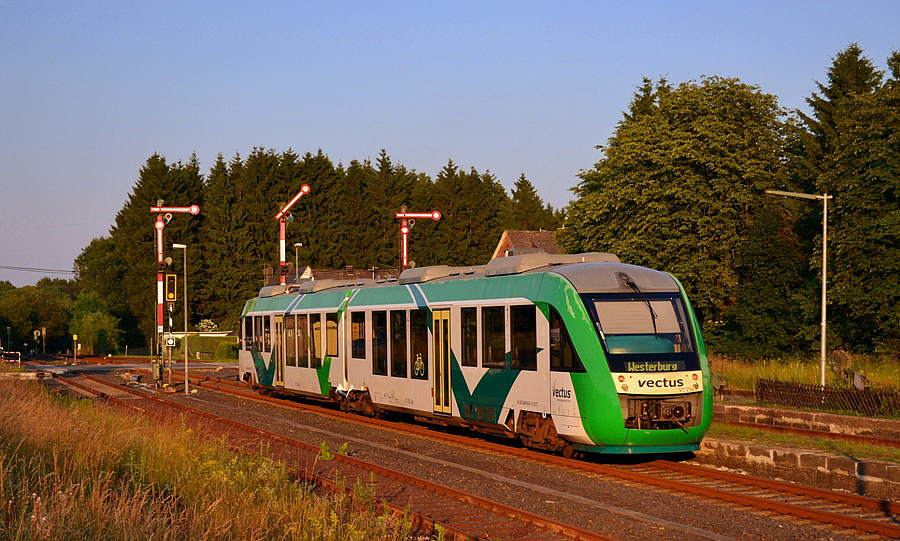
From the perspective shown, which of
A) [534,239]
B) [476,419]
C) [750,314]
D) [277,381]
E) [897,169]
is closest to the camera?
[476,419]

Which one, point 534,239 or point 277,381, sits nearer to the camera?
point 277,381

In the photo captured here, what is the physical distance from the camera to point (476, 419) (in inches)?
698

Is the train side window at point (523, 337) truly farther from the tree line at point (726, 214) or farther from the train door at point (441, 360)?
the tree line at point (726, 214)

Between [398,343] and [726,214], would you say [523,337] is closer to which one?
[398,343]

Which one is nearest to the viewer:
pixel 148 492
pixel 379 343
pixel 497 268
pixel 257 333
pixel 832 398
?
pixel 148 492

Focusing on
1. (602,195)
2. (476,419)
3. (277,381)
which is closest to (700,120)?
(602,195)

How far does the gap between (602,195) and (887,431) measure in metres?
32.1

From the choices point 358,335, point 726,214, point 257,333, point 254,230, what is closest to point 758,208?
point 726,214

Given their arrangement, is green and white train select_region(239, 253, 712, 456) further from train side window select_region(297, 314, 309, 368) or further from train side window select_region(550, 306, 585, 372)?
train side window select_region(297, 314, 309, 368)

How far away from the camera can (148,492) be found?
33.6 feet

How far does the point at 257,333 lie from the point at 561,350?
18.0 metres

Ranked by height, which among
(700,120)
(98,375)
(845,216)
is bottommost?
(98,375)

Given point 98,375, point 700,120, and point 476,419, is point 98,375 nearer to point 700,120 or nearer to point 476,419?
point 700,120

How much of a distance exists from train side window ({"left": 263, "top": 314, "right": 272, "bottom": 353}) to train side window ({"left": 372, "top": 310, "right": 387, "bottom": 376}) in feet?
28.0
